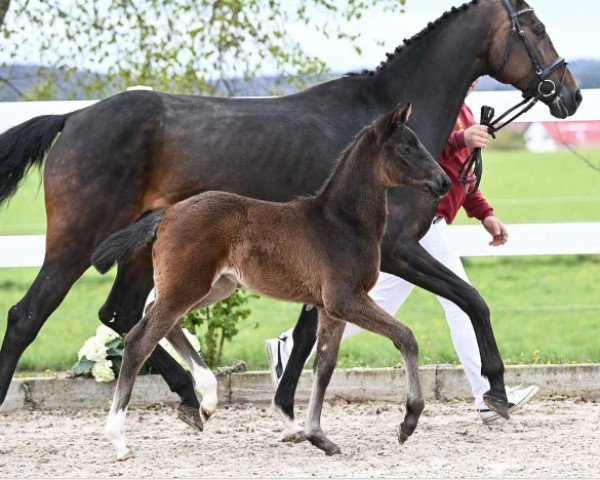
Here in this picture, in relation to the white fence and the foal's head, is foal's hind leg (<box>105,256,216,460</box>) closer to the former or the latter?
the foal's head

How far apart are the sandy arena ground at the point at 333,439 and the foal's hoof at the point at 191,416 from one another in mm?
81

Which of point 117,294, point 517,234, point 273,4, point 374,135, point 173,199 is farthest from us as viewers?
point 273,4

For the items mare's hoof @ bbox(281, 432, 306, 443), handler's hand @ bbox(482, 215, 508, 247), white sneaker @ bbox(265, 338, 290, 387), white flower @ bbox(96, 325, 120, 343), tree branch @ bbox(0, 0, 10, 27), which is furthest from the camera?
tree branch @ bbox(0, 0, 10, 27)

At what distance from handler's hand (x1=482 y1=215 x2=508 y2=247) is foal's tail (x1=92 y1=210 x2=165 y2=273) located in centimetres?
206

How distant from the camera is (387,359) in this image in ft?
22.9

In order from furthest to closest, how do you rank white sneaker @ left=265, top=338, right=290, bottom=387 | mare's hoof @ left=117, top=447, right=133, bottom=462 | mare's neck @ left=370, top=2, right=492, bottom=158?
white sneaker @ left=265, top=338, right=290, bottom=387 → mare's neck @ left=370, top=2, right=492, bottom=158 → mare's hoof @ left=117, top=447, right=133, bottom=462

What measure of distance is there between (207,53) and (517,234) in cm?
352

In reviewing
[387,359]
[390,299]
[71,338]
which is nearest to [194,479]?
[390,299]

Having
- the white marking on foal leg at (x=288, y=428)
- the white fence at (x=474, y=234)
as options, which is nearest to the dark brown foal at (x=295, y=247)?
the white marking on foal leg at (x=288, y=428)

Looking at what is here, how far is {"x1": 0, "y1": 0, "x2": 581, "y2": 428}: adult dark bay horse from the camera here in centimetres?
515

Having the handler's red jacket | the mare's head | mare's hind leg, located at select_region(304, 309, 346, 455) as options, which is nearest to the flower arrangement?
mare's hind leg, located at select_region(304, 309, 346, 455)

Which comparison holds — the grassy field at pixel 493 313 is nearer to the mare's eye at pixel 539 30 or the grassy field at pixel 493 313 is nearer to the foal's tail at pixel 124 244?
the foal's tail at pixel 124 244

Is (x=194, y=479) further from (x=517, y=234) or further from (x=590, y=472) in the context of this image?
(x=517, y=234)

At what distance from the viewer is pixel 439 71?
18.0 feet
